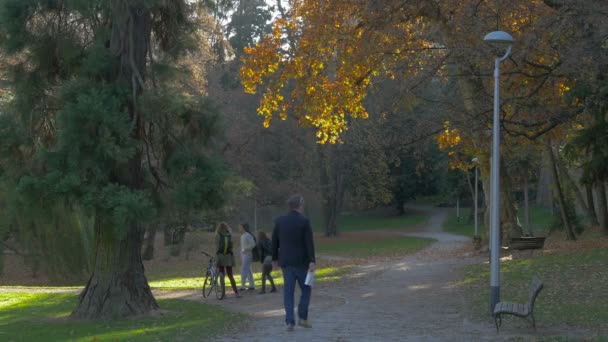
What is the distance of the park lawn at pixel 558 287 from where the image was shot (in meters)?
12.5

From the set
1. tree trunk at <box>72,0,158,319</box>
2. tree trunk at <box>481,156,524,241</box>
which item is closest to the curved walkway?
tree trunk at <box>72,0,158,319</box>

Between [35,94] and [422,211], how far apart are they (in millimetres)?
71295

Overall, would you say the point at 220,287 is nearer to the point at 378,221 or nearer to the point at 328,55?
the point at 328,55

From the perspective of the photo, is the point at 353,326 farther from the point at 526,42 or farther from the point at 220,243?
the point at 526,42

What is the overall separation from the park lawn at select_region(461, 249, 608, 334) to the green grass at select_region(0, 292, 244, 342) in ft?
14.8

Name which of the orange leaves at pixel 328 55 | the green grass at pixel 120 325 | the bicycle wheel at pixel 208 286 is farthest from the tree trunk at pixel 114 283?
the orange leaves at pixel 328 55

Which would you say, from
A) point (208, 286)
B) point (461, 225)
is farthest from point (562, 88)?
point (461, 225)

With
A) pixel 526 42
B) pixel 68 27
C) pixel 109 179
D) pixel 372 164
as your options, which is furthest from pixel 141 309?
pixel 372 164

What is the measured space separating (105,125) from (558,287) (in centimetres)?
954

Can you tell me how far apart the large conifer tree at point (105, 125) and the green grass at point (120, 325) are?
69 cm

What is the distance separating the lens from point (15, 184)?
584 inches

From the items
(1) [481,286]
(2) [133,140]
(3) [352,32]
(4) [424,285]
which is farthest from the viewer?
(3) [352,32]

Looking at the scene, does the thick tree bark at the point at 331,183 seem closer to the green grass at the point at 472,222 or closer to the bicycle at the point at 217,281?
the green grass at the point at 472,222

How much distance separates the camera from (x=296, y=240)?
11102mm
